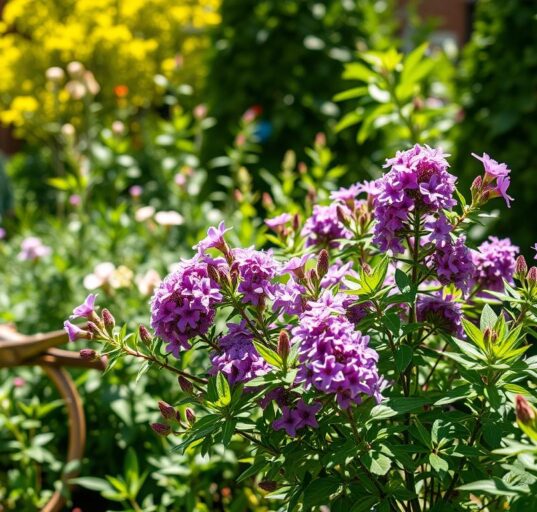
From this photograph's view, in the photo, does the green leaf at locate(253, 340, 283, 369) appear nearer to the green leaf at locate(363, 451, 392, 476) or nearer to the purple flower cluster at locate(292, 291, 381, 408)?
the purple flower cluster at locate(292, 291, 381, 408)

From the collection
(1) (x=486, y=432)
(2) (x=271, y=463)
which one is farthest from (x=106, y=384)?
(1) (x=486, y=432)

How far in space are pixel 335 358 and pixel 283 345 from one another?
114 mm

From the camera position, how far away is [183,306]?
141cm

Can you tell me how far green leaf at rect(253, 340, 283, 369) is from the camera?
1.34m

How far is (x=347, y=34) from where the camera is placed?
4609mm

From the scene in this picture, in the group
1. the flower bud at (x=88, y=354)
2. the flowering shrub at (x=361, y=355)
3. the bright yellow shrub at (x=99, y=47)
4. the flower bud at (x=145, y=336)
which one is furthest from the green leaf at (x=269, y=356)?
the bright yellow shrub at (x=99, y=47)

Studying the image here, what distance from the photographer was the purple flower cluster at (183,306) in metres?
1.40

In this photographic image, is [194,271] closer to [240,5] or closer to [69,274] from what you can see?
[69,274]

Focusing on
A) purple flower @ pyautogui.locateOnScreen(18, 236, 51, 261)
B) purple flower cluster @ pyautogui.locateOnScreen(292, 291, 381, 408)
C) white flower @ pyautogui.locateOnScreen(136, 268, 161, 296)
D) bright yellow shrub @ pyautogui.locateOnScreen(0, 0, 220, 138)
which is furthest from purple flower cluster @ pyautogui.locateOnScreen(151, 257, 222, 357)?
bright yellow shrub @ pyautogui.locateOnScreen(0, 0, 220, 138)

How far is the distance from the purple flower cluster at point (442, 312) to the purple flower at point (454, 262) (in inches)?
4.0

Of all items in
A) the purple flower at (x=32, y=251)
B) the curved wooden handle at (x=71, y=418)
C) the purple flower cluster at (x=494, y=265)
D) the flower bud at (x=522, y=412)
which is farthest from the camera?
the purple flower at (x=32, y=251)

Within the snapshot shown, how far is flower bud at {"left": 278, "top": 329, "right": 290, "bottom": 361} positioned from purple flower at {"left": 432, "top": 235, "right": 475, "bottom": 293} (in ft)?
1.16

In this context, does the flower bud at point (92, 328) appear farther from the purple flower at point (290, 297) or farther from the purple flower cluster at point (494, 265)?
the purple flower cluster at point (494, 265)

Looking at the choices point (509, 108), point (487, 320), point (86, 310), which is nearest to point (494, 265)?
point (487, 320)
